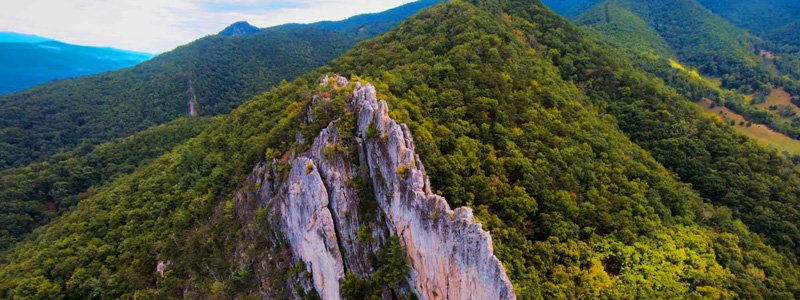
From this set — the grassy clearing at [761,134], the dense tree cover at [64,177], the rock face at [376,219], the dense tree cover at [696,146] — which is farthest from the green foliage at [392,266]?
the grassy clearing at [761,134]

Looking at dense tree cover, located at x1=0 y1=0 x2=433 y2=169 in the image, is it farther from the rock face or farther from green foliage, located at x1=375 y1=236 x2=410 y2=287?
green foliage, located at x1=375 y1=236 x2=410 y2=287

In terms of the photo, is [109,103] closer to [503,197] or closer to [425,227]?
[503,197]

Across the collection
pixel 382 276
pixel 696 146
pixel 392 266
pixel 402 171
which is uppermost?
pixel 402 171

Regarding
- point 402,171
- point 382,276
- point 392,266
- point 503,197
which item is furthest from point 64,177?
point 503,197

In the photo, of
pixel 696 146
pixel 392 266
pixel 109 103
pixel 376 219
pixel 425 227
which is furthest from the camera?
pixel 109 103

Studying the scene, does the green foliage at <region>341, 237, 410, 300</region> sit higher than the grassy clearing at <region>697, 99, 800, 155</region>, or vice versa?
the green foliage at <region>341, 237, 410, 300</region>

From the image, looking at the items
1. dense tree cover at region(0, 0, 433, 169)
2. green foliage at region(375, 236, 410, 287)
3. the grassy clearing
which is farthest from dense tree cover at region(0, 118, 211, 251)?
the grassy clearing
